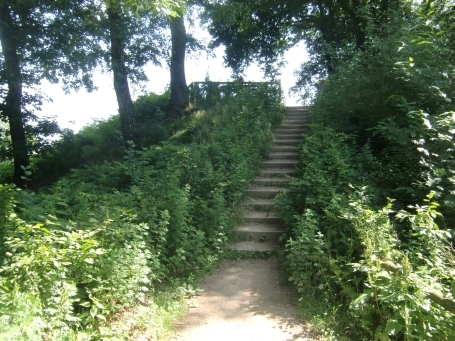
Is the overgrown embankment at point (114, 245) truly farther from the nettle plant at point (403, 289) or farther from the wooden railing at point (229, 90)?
the wooden railing at point (229, 90)

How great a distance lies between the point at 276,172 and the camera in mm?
10414

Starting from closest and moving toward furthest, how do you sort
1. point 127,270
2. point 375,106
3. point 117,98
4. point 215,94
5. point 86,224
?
point 127,270 → point 86,224 → point 375,106 → point 117,98 → point 215,94

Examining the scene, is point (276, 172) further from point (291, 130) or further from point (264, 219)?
point (291, 130)

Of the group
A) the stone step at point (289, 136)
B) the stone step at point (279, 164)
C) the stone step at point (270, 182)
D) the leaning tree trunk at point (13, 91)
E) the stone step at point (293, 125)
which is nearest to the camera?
the stone step at point (270, 182)

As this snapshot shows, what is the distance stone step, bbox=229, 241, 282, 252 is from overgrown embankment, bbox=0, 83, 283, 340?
0.99 ft

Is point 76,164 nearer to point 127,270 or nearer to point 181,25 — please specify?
point 181,25

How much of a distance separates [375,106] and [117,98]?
8.30m

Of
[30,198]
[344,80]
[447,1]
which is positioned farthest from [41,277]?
[447,1]

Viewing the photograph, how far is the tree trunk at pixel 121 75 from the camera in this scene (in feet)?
40.7

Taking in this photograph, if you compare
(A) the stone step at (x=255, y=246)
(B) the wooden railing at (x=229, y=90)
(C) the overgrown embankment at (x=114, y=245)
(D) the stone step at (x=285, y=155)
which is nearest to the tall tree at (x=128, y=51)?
(B) the wooden railing at (x=229, y=90)

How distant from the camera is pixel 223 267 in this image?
21.8 feet

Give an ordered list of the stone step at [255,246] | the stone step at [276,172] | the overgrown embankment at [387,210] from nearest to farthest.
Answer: the overgrown embankment at [387,210] < the stone step at [255,246] < the stone step at [276,172]

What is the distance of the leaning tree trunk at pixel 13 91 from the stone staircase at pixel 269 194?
7.13m

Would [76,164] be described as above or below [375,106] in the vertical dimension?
below
